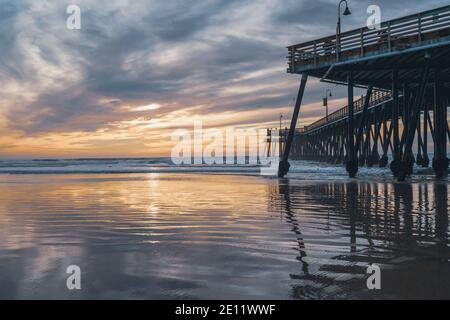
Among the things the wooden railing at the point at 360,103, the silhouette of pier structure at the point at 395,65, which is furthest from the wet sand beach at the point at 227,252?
the wooden railing at the point at 360,103

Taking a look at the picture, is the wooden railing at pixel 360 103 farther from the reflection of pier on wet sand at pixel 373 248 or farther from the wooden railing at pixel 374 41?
the reflection of pier on wet sand at pixel 373 248

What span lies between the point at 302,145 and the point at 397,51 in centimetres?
8471

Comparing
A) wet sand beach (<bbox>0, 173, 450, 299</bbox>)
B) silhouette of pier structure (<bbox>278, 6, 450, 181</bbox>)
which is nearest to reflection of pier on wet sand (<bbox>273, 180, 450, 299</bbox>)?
wet sand beach (<bbox>0, 173, 450, 299</bbox>)

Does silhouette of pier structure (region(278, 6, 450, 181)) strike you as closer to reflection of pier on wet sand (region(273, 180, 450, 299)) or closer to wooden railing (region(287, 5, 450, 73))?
wooden railing (region(287, 5, 450, 73))

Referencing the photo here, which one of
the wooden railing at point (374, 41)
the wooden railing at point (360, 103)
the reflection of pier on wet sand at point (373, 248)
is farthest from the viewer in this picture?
the wooden railing at point (360, 103)

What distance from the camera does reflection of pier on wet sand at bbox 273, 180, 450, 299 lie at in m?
3.93

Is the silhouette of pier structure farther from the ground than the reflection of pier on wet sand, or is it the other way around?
the silhouette of pier structure

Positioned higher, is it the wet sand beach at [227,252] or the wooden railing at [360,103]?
the wooden railing at [360,103]

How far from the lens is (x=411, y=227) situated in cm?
725

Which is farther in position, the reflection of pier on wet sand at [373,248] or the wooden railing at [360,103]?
the wooden railing at [360,103]

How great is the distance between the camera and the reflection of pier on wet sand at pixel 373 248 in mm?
3930

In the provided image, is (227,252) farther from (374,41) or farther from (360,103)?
(360,103)

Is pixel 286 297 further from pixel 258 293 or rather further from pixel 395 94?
pixel 395 94
